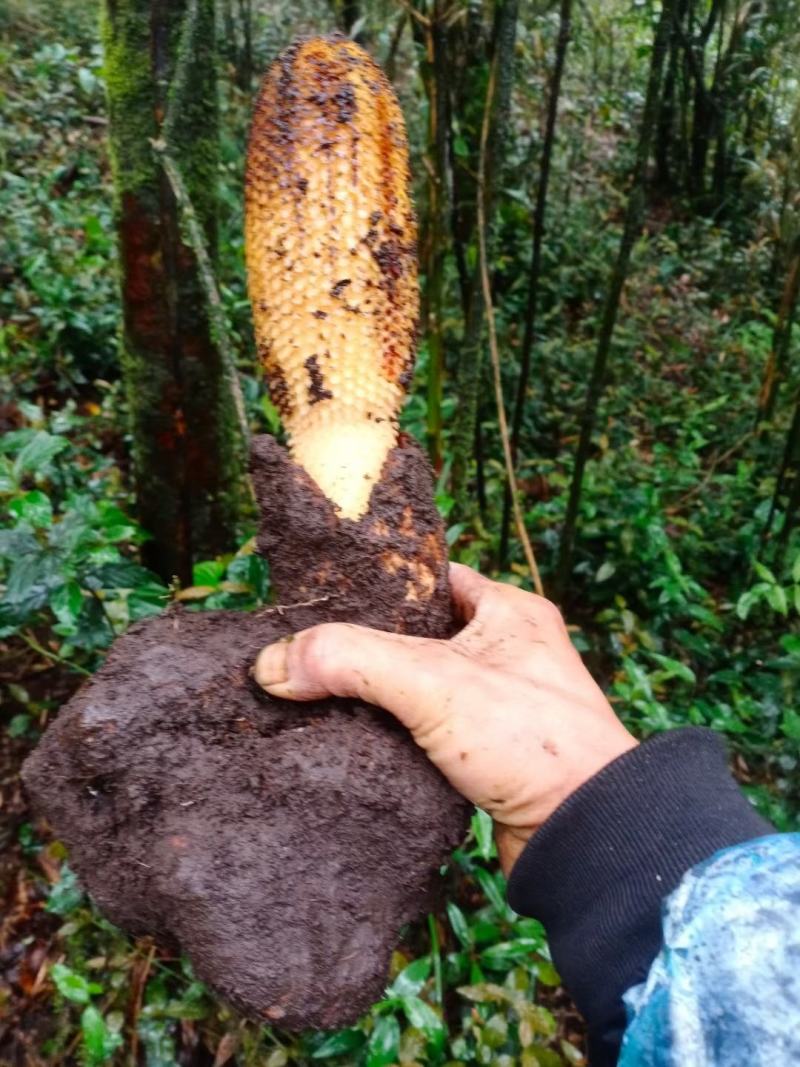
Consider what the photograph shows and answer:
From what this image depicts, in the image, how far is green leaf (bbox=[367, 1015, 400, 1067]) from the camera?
1.73m

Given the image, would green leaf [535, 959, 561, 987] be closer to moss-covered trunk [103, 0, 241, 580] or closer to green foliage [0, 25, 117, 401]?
moss-covered trunk [103, 0, 241, 580]

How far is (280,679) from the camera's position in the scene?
1187 millimetres

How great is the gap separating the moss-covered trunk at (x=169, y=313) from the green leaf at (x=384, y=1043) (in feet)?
3.86

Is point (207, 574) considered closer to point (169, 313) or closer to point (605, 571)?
point (169, 313)

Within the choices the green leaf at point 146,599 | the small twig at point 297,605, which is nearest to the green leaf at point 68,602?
the green leaf at point 146,599

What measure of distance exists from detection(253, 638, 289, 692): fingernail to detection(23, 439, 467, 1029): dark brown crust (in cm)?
3

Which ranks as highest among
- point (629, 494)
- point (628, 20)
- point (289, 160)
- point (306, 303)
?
point (628, 20)

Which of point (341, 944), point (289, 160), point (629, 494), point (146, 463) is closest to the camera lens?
point (341, 944)

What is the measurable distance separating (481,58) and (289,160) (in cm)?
314

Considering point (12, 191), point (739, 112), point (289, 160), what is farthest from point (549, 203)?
point (289, 160)

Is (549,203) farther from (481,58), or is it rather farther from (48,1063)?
(48,1063)

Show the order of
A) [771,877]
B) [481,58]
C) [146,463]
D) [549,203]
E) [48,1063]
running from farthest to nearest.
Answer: [549,203]
[481,58]
[146,463]
[48,1063]
[771,877]

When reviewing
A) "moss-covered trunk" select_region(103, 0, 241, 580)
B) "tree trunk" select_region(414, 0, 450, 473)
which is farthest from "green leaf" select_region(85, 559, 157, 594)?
"tree trunk" select_region(414, 0, 450, 473)

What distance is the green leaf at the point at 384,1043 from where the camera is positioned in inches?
68.2
